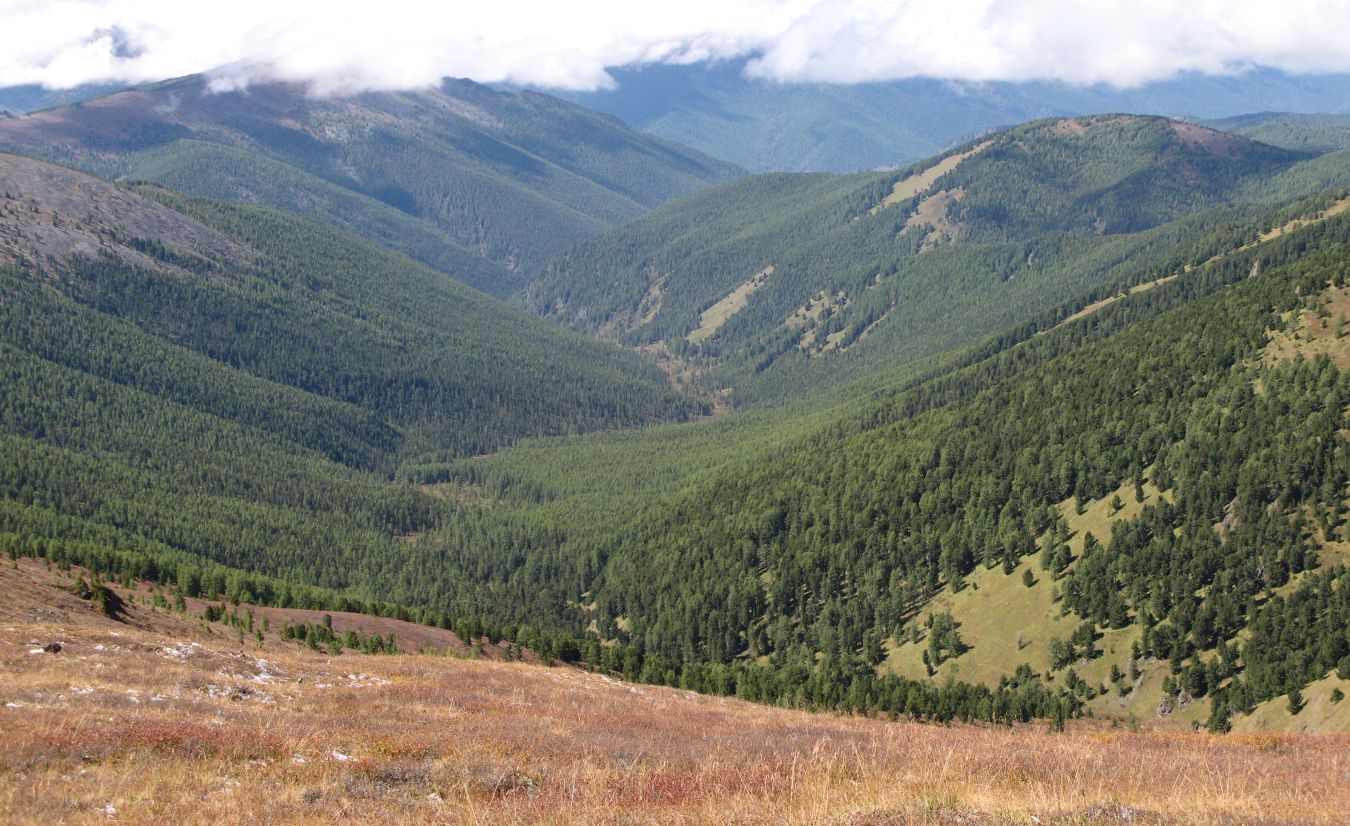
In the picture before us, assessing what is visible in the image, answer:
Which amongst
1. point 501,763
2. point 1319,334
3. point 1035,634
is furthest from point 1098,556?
point 501,763

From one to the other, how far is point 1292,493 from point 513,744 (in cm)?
12335

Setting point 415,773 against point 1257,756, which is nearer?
point 415,773

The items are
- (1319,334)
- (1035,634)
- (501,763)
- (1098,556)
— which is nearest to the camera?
(501,763)

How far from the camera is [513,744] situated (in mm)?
33812

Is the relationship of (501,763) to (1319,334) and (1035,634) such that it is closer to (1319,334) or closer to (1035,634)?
(1035,634)

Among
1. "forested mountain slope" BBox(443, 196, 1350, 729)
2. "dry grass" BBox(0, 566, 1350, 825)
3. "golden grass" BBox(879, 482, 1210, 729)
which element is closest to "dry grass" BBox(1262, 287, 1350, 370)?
"forested mountain slope" BBox(443, 196, 1350, 729)

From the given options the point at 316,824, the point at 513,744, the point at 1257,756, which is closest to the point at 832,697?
the point at 1257,756

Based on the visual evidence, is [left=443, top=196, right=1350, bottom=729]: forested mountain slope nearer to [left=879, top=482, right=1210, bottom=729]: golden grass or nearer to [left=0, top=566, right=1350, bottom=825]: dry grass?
[left=879, top=482, right=1210, bottom=729]: golden grass

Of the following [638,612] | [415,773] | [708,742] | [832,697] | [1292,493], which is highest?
[415,773]

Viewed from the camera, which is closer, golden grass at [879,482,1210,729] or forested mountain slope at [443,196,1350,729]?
forested mountain slope at [443,196,1350,729]

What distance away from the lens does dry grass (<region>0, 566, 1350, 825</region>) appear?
69.8 feet

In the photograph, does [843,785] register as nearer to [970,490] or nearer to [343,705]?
[343,705]

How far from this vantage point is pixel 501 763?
2930 centimetres

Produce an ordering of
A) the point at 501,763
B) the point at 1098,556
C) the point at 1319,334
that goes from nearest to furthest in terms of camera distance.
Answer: the point at 501,763, the point at 1098,556, the point at 1319,334
